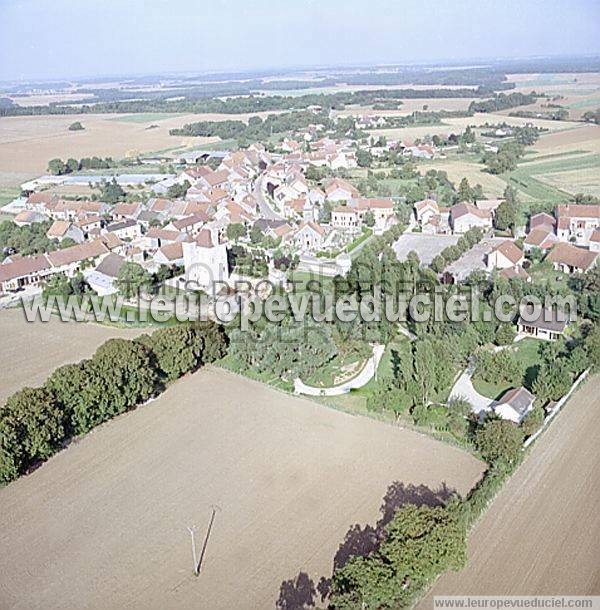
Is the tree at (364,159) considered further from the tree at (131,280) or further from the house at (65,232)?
the tree at (131,280)

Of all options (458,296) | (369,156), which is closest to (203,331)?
(458,296)

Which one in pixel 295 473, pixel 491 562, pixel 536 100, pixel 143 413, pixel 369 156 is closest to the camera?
pixel 491 562

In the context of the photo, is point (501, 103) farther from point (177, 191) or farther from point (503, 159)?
point (177, 191)

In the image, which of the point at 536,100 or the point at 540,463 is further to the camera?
the point at 536,100

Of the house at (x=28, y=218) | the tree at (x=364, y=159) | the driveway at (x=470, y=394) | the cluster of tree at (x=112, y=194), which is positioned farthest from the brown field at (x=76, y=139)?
the driveway at (x=470, y=394)

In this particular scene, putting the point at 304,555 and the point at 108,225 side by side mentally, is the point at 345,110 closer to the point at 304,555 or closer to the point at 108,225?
the point at 108,225

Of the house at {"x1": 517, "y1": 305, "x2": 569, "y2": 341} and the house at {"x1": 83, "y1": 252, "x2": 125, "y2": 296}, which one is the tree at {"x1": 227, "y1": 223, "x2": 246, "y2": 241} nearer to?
the house at {"x1": 83, "y1": 252, "x2": 125, "y2": 296}

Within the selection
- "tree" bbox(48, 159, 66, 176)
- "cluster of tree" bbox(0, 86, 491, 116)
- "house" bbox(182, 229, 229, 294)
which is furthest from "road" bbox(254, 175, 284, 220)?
"cluster of tree" bbox(0, 86, 491, 116)
